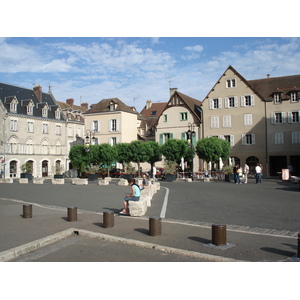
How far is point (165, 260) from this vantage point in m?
6.44

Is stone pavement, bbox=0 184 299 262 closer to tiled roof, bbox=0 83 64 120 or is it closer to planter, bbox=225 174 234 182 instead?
planter, bbox=225 174 234 182

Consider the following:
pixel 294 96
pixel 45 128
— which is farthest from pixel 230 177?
pixel 45 128

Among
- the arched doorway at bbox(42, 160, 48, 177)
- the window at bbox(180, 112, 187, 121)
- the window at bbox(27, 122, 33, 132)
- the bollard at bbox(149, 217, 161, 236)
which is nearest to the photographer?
the bollard at bbox(149, 217, 161, 236)

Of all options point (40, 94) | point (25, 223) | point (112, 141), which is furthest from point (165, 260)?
point (40, 94)

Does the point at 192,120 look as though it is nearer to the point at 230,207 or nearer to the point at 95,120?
the point at 95,120

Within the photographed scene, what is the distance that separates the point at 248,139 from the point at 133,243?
119 feet

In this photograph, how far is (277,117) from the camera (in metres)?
40.2

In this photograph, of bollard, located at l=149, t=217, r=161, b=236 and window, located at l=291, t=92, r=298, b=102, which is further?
window, located at l=291, t=92, r=298, b=102

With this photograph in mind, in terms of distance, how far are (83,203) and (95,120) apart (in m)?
39.3

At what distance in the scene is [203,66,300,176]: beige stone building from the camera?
129 feet

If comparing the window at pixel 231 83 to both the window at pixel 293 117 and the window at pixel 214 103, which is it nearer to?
the window at pixel 214 103

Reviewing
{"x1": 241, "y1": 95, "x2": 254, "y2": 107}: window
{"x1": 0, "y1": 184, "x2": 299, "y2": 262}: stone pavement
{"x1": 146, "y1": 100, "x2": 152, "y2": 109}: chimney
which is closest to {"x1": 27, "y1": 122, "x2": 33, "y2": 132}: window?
{"x1": 146, "y1": 100, "x2": 152, "y2": 109}: chimney

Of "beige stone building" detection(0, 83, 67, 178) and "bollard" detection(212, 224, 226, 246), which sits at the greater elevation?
"beige stone building" detection(0, 83, 67, 178)

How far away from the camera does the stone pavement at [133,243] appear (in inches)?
262
